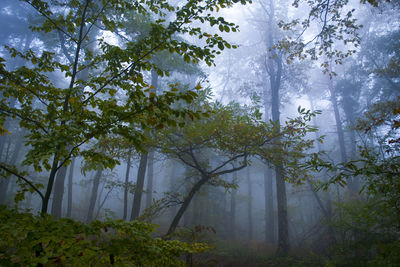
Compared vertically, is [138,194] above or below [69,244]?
above

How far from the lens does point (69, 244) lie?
5.33 ft

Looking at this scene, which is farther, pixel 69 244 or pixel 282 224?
pixel 282 224

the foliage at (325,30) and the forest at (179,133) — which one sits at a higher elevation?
the foliage at (325,30)

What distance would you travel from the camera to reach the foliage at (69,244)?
159 centimetres

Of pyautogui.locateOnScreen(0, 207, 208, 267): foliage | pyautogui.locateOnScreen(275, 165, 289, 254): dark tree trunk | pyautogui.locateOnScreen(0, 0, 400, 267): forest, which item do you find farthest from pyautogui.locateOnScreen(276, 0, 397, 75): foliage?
pyautogui.locateOnScreen(0, 207, 208, 267): foliage

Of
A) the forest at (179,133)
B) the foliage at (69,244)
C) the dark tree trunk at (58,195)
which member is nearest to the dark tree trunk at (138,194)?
the forest at (179,133)

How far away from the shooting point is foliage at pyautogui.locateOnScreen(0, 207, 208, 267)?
1.59 metres

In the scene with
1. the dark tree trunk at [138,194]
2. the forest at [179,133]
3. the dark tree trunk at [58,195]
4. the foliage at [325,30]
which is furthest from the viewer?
the dark tree trunk at [58,195]

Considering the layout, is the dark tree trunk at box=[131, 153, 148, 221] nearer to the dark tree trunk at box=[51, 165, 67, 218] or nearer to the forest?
the forest

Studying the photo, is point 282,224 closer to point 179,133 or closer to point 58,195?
point 179,133

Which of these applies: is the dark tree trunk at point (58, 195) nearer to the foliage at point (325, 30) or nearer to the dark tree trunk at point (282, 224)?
the dark tree trunk at point (282, 224)

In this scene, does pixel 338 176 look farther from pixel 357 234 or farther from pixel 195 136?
pixel 357 234

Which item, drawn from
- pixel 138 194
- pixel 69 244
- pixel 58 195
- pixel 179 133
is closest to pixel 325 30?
pixel 179 133

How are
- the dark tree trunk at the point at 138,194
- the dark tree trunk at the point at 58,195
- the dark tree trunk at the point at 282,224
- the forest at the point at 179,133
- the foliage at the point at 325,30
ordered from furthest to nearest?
the dark tree trunk at the point at 58,195
the dark tree trunk at the point at 282,224
the dark tree trunk at the point at 138,194
the foliage at the point at 325,30
the forest at the point at 179,133
